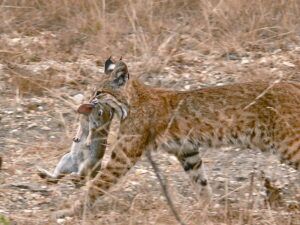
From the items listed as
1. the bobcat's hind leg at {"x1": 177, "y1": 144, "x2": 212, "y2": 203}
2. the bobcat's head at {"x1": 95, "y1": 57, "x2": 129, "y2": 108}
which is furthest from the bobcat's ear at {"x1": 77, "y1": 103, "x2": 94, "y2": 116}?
the bobcat's hind leg at {"x1": 177, "y1": 144, "x2": 212, "y2": 203}

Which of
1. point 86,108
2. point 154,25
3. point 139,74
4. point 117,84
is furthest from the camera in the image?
point 154,25

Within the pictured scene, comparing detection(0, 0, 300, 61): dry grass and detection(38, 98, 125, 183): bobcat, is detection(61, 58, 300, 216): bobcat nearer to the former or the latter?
detection(38, 98, 125, 183): bobcat

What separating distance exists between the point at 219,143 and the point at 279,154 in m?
0.43

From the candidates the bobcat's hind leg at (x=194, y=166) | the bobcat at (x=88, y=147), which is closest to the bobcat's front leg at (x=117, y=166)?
the bobcat at (x=88, y=147)

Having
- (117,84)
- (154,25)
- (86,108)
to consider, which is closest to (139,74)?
(154,25)

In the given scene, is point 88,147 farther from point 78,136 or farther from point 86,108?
point 86,108

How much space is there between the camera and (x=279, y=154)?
621 cm

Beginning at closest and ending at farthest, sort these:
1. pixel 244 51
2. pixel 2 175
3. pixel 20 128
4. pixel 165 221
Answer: pixel 165 221 < pixel 2 175 < pixel 20 128 < pixel 244 51

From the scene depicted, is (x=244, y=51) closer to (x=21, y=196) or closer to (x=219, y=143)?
(x=219, y=143)

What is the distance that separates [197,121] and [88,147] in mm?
724

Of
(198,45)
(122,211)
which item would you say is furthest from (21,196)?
(198,45)

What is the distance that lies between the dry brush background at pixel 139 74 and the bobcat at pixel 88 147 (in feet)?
0.29

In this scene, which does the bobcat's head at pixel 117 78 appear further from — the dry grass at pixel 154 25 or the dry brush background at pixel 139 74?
the dry grass at pixel 154 25

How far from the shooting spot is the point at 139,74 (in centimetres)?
833
